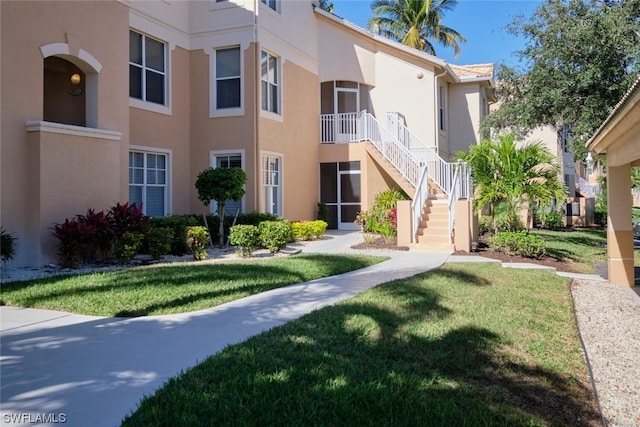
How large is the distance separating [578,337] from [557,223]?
67.8 feet

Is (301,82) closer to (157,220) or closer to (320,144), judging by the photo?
(320,144)

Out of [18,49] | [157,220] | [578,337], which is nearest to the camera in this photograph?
[578,337]

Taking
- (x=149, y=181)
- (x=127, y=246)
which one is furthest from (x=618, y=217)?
(x=149, y=181)

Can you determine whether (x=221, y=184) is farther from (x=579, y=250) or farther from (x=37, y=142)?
(x=579, y=250)

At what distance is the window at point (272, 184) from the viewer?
16.2 m

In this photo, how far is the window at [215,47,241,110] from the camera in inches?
623

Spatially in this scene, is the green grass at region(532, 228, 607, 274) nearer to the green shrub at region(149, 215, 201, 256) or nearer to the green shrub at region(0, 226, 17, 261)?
the green shrub at region(149, 215, 201, 256)

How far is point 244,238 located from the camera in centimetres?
1175

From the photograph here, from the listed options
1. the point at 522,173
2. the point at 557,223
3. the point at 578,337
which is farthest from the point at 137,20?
the point at 557,223

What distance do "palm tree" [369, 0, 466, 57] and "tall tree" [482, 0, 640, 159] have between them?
17155mm

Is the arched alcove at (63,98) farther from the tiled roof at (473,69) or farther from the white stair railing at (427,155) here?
the tiled roof at (473,69)

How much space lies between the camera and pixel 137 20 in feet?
46.3

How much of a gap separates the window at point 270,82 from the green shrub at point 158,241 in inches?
256

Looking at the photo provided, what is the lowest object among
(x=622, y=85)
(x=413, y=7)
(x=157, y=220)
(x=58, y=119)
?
(x=157, y=220)
